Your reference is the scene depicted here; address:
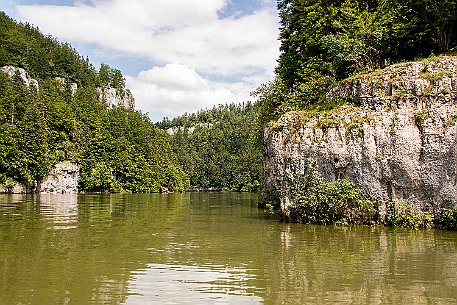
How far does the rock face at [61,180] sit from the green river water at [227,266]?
60.9m

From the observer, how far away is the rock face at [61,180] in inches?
3127

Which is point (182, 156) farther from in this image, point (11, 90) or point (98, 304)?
point (98, 304)

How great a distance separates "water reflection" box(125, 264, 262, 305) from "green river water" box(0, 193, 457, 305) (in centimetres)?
3

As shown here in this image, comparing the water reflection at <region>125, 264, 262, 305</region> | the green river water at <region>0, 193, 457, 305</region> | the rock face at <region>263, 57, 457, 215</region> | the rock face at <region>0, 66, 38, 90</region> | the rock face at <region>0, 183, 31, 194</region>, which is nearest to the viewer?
the water reflection at <region>125, 264, 262, 305</region>

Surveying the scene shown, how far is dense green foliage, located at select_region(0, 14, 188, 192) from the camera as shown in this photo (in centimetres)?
7806

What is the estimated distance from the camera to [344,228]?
23.6 meters

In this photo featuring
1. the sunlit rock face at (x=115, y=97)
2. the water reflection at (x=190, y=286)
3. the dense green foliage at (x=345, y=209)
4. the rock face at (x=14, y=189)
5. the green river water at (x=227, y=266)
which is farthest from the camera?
the sunlit rock face at (x=115, y=97)

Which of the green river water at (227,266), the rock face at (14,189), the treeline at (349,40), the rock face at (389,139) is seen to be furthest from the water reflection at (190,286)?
the rock face at (14,189)

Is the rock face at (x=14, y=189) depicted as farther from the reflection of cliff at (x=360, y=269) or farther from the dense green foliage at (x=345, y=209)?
the reflection of cliff at (x=360, y=269)

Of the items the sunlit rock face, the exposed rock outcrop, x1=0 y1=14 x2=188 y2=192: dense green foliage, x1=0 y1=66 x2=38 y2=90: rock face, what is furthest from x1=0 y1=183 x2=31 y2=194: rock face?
the sunlit rock face

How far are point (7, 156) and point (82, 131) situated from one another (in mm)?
20416

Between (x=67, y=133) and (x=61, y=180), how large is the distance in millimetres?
13181

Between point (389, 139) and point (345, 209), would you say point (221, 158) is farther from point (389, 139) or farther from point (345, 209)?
point (389, 139)

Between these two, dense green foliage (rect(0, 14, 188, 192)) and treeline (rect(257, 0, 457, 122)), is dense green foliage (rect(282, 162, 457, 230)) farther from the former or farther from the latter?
dense green foliage (rect(0, 14, 188, 192))
